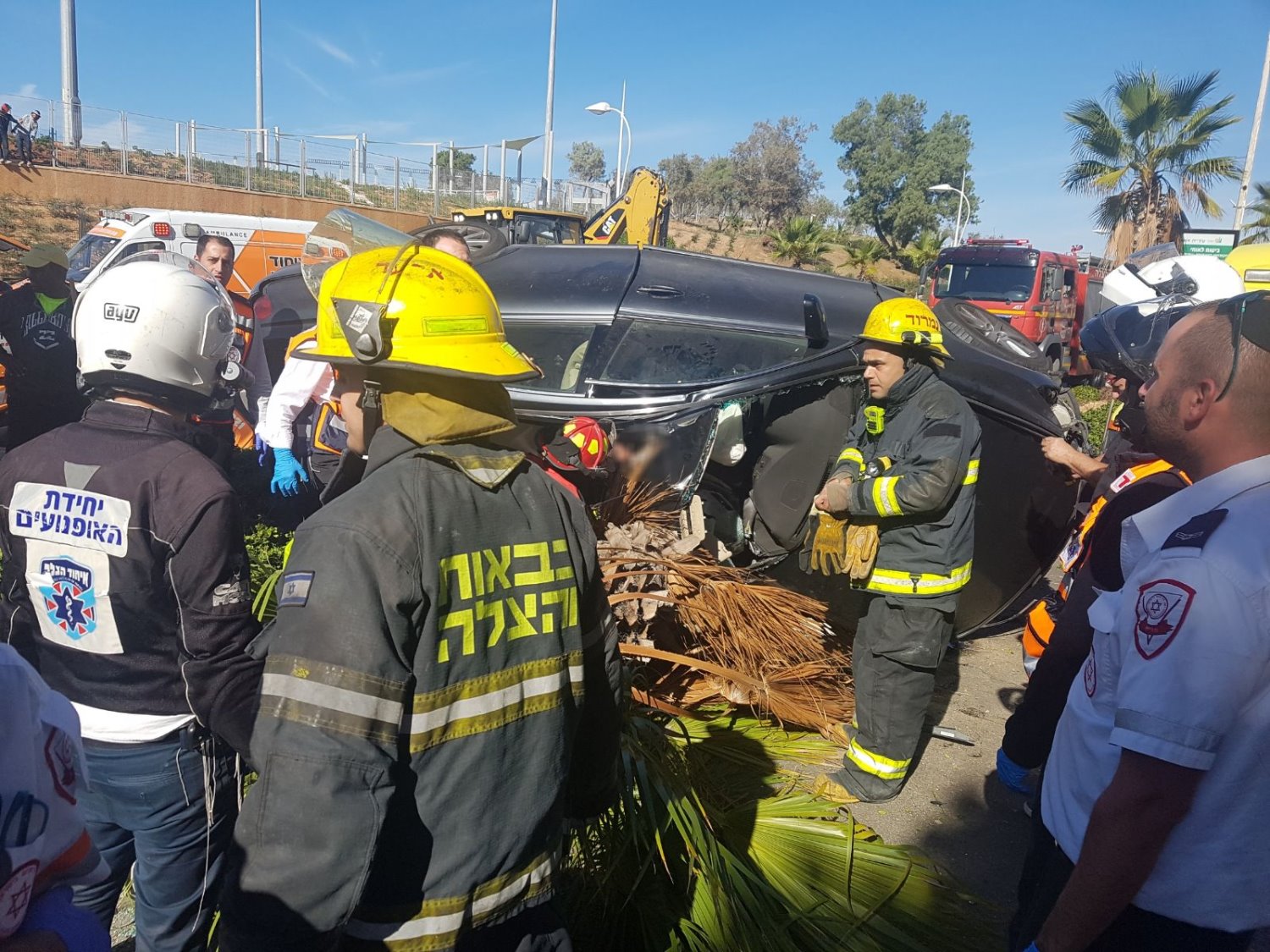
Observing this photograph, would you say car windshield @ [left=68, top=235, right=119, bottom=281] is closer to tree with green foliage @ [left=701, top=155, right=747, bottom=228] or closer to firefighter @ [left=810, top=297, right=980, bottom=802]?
firefighter @ [left=810, top=297, right=980, bottom=802]

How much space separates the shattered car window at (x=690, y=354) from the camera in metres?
4.00

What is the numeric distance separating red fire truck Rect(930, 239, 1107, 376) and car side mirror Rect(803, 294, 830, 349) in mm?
12830

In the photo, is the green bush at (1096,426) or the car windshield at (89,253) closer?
the green bush at (1096,426)

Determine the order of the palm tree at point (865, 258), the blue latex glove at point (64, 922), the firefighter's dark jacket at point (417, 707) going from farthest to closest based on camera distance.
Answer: the palm tree at point (865, 258), the firefighter's dark jacket at point (417, 707), the blue latex glove at point (64, 922)

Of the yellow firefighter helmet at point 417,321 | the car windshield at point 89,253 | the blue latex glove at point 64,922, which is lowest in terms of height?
the blue latex glove at point 64,922

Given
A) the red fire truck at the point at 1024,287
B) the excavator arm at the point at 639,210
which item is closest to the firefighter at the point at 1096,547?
the excavator arm at the point at 639,210

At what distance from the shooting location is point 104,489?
6.04 ft

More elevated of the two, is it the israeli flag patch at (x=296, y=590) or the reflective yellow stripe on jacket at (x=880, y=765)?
the israeli flag patch at (x=296, y=590)

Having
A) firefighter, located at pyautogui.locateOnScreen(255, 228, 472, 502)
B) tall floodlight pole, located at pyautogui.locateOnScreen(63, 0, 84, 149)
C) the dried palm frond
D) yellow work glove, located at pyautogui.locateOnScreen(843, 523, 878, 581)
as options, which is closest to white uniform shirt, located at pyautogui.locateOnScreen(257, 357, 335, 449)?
firefighter, located at pyautogui.locateOnScreen(255, 228, 472, 502)

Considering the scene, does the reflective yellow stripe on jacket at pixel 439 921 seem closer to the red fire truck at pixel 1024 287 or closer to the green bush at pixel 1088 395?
the green bush at pixel 1088 395

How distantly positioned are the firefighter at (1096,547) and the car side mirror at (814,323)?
1.18m

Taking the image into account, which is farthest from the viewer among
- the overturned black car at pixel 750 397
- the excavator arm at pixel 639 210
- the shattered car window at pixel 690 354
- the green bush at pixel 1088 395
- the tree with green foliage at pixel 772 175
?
the tree with green foliage at pixel 772 175

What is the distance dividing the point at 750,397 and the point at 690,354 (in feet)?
1.60

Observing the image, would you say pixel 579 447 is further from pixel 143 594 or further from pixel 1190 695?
pixel 1190 695
